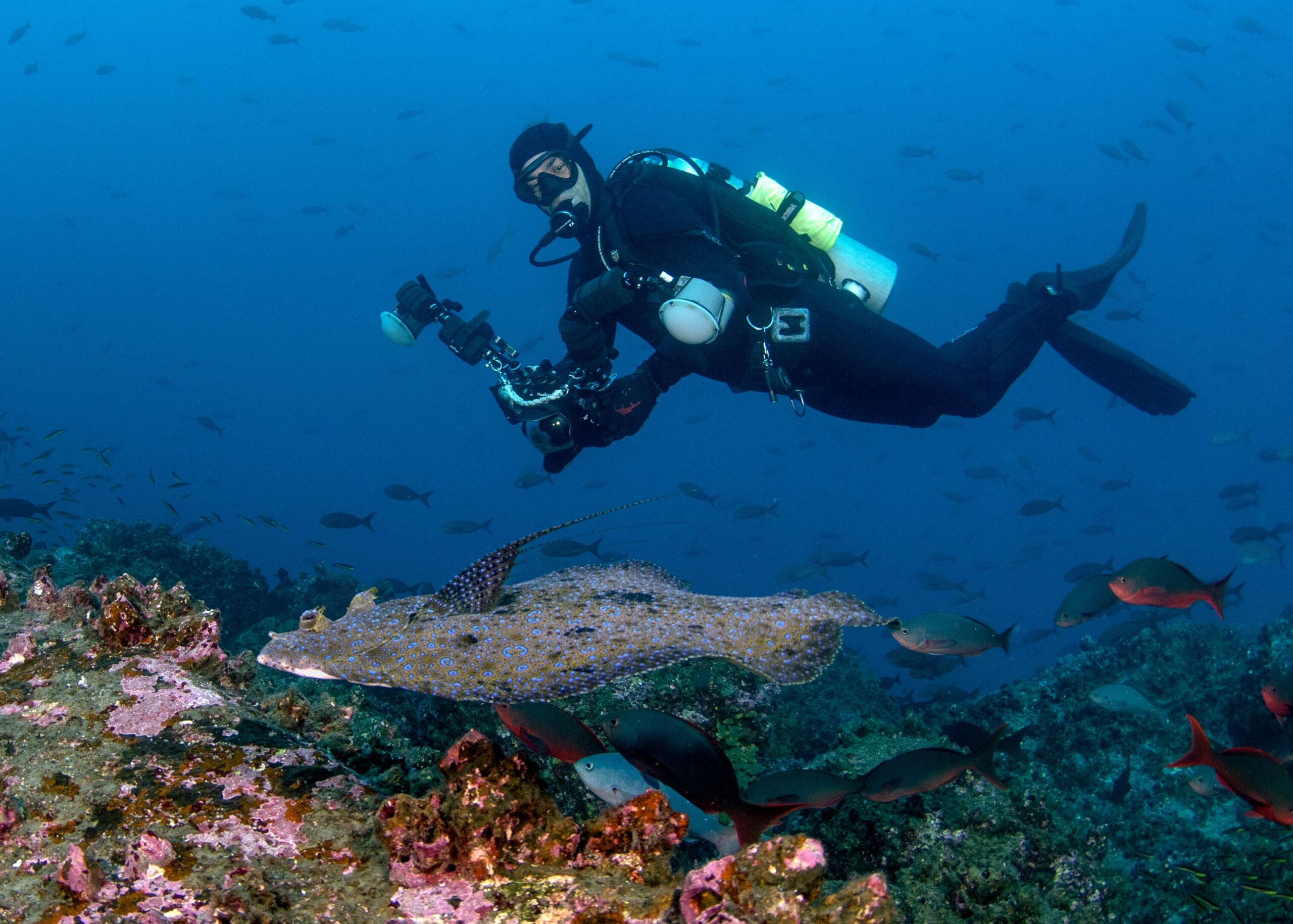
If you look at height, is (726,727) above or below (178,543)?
above

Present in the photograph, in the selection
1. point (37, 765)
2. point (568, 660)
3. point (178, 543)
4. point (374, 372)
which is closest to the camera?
point (37, 765)

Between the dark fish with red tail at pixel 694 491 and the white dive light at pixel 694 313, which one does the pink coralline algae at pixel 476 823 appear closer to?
the white dive light at pixel 694 313

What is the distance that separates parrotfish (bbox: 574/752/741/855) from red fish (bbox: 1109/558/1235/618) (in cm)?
355

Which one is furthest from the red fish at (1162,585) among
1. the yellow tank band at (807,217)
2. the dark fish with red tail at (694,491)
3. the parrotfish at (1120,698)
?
the dark fish with red tail at (694,491)

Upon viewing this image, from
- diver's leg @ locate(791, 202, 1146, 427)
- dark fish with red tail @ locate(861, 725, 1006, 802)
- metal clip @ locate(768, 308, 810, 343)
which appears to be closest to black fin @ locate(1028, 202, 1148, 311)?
diver's leg @ locate(791, 202, 1146, 427)

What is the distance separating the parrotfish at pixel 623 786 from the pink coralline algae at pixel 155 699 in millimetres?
1789

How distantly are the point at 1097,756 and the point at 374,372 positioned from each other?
358 ft

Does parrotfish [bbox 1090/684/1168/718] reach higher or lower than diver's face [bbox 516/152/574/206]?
lower

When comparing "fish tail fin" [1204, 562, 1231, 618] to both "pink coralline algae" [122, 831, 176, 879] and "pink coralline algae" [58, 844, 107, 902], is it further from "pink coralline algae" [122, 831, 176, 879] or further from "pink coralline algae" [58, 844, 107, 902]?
"pink coralline algae" [58, 844, 107, 902]

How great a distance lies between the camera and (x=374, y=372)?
339ft

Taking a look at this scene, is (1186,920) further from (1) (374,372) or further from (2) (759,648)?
(1) (374,372)

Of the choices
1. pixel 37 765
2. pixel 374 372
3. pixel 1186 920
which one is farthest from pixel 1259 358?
pixel 374 372

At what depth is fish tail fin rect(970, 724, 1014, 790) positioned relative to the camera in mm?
3449

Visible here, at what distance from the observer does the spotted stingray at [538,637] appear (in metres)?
3.24
